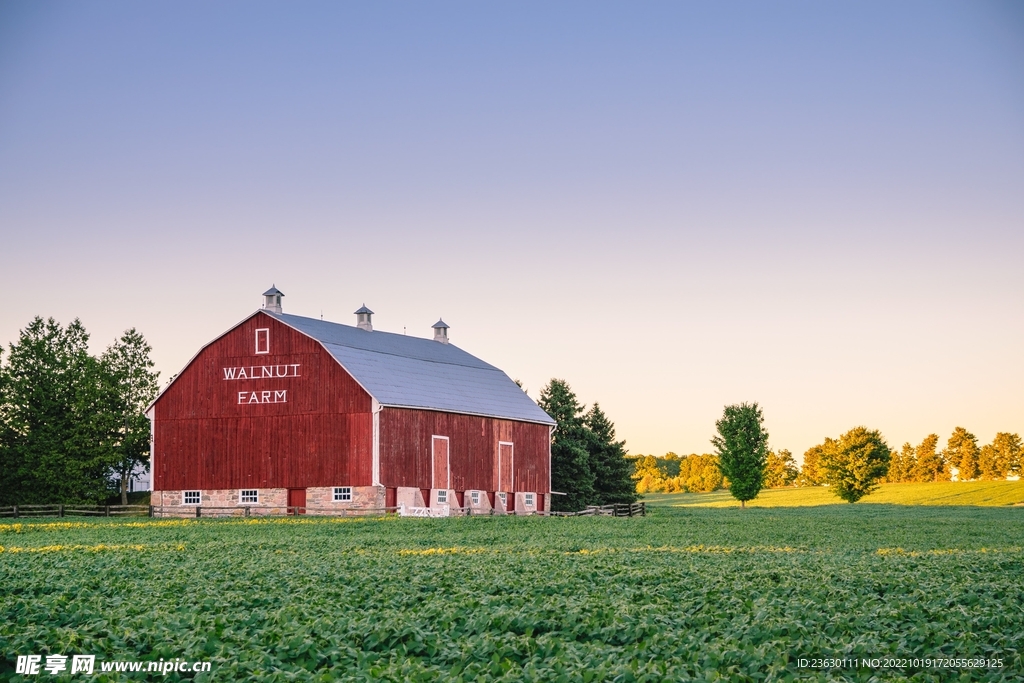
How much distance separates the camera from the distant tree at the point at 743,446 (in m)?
73.0

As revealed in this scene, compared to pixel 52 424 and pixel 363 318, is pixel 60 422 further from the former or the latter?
pixel 363 318

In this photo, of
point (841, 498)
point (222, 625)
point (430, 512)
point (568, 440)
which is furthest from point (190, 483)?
point (841, 498)

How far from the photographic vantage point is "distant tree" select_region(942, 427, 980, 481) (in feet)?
388

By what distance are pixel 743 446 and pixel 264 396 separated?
3695cm

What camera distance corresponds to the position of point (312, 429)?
4500cm

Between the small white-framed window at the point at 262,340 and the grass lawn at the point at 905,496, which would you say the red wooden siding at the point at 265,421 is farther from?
the grass lawn at the point at 905,496

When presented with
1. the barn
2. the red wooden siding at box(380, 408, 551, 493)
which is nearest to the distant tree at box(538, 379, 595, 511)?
the red wooden siding at box(380, 408, 551, 493)

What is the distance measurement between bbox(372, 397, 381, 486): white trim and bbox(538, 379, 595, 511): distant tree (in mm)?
16577

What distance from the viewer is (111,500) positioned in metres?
61.2

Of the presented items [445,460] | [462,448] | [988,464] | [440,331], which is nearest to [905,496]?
[988,464]

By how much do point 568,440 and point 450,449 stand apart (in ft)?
45.8

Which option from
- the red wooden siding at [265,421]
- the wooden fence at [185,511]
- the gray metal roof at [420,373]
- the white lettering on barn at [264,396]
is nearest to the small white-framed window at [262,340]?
the red wooden siding at [265,421]

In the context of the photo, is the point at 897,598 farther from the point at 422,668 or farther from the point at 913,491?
the point at 913,491

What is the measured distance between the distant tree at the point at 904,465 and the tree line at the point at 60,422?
289 feet
